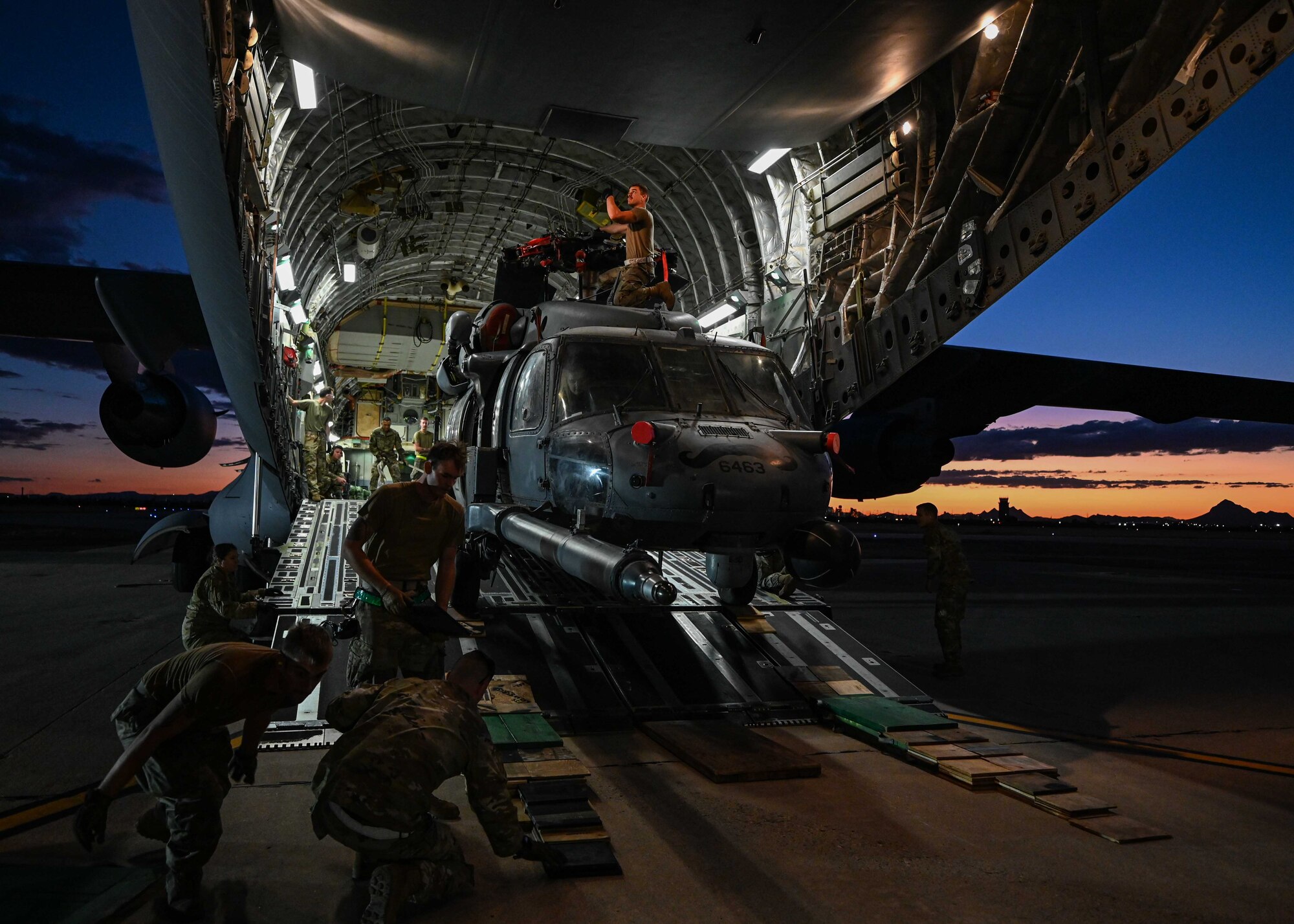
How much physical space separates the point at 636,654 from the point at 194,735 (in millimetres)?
3634

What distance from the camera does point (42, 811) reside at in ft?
13.0

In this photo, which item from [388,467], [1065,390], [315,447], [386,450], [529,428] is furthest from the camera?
[388,467]

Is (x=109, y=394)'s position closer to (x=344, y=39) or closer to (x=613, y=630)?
(x=344, y=39)

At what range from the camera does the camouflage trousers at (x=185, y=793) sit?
9.78 feet

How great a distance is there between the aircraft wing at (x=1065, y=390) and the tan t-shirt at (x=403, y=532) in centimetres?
619

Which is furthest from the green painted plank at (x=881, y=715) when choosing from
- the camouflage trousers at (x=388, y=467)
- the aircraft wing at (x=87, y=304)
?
the camouflage trousers at (x=388, y=467)

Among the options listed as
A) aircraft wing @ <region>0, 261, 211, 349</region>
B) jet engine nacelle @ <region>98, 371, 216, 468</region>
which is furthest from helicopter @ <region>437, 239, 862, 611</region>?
jet engine nacelle @ <region>98, 371, 216, 468</region>

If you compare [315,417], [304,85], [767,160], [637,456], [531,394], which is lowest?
[637,456]

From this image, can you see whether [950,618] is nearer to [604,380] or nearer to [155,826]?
[604,380]

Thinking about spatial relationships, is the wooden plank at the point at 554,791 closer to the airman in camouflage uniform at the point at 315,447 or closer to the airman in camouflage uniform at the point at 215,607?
the airman in camouflage uniform at the point at 215,607

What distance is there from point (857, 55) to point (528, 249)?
4424 mm

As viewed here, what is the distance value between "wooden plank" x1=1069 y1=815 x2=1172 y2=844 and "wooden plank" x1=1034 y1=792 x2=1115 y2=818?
39 mm

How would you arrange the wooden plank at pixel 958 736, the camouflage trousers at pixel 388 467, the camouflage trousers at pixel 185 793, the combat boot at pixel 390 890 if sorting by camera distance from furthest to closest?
the camouflage trousers at pixel 388 467, the wooden plank at pixel 958 736, the camouflage trousers at pixel 185 793, the combat boot at pixel 390 890

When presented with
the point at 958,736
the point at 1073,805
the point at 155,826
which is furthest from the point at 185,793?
the point at 958,736
